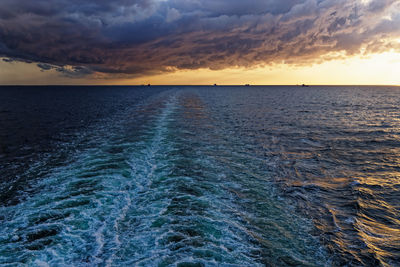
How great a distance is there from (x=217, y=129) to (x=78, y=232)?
801 inches

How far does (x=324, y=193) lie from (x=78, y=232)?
1075cm

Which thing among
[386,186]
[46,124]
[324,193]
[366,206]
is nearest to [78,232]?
[324,193]

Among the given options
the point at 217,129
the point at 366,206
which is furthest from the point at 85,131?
the point at 366,206

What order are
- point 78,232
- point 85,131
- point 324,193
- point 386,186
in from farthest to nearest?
point 85,131 → point 386,186 → point 324,193 → point 78,232

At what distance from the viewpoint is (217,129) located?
2664 cm

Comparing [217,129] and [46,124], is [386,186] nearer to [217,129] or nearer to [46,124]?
[217,129]

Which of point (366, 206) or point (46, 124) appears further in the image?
point (46, 124)

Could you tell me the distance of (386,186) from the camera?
1227cm

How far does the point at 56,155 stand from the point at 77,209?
9.64 metres

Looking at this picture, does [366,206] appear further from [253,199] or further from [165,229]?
[165,229]

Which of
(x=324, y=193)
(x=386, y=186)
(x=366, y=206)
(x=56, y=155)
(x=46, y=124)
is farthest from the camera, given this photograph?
(x=46, y=124)

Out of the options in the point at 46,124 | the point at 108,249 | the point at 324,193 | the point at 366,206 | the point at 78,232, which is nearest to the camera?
the point at 108,249

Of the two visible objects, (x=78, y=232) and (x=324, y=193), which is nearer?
(x=78, y=232)

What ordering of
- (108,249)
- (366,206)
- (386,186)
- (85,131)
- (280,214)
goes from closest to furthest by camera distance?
(108,249), (280,214), (366,206), (386,186), (85,131)
